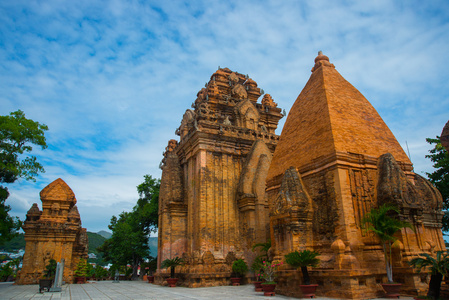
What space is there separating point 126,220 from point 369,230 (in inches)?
1015

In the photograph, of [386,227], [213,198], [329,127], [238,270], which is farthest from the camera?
[213,198]

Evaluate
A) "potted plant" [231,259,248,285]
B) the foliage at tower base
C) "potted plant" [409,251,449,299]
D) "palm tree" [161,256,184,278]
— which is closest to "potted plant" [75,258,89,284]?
the foliage at tower base

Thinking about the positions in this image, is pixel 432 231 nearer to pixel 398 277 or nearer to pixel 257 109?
pixel 398 277

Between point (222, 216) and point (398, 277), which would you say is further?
point (222, 216)

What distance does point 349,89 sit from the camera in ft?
42.7

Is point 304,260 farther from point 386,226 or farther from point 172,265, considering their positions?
point 172,265

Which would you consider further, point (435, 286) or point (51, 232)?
point (51, 232)

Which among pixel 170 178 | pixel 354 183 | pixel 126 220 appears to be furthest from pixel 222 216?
pixel 126 220

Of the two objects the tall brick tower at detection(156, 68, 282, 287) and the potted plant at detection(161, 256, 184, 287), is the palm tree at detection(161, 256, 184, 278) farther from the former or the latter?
the tall brick tower at detection(156, 68, 282, 287)

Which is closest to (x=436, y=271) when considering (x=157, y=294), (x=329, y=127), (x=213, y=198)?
(x=329, y=127)

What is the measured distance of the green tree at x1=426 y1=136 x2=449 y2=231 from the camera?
18.6 metres

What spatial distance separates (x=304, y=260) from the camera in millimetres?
9328

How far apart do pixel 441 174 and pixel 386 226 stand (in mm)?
13647

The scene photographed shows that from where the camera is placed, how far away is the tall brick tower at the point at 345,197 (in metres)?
9.08
